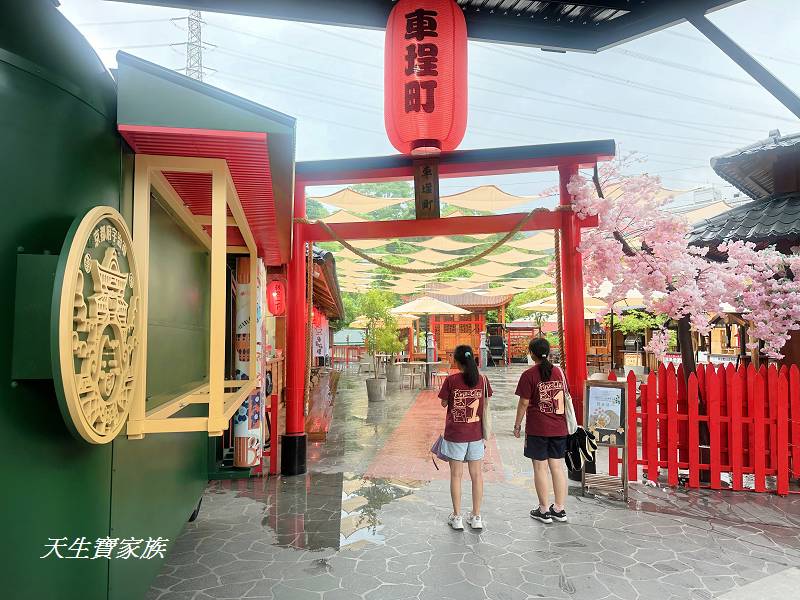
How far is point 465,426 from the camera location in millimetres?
4426

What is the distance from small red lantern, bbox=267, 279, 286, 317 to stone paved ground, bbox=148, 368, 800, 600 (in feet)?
10.4

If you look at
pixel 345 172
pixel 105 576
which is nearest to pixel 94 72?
pixel 105 576

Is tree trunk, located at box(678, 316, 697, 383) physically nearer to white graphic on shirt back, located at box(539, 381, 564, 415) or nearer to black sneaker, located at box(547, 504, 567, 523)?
white graphic on shirt back, located at box(539, 381, 564, 415)

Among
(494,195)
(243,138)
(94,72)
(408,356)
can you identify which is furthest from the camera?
(408,356)

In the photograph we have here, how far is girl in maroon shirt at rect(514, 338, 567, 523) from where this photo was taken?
4625 mm

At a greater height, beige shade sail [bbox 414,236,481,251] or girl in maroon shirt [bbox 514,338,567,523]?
beige shade sail [bbox 414,236,481,251]

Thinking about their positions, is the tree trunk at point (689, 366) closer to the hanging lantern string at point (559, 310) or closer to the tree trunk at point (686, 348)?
the tree trunk at point (686, 348)

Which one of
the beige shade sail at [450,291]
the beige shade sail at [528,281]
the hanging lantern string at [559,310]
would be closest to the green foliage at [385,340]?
the beige shade sail at [528,281]

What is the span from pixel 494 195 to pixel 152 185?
41.9ft

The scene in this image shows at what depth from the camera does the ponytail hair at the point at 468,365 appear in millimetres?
4438

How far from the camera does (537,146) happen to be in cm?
607

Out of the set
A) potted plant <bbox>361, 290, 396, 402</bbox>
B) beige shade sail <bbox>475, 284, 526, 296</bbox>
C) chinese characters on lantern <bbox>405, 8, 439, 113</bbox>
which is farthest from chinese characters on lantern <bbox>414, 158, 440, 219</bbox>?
beige shade sail <bbox>475, 284, 526, 296</bbox>

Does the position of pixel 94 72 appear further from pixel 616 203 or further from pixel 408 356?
pixel 408 356

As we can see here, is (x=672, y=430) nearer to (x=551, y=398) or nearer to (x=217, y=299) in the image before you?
(x=551, y=398)
